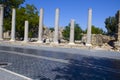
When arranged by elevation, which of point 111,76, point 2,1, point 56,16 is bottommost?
point 111,76

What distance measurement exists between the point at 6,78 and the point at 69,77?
2.59 metres

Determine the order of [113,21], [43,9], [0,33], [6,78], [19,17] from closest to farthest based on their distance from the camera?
[6,78]
[43,9]
[0,33]
[19,17]
[113,21]

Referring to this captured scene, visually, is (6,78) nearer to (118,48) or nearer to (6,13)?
(118,48)

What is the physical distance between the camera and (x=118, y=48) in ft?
106

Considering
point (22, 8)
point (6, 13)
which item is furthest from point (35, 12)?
point (6, 13)

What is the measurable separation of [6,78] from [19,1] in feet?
189

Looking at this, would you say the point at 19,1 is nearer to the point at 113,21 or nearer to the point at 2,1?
the point at 2,1

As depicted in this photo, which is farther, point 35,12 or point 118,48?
point 35,12

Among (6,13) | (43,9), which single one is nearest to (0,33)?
(43,9)

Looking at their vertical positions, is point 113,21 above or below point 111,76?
above

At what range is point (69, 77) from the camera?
37.4ft

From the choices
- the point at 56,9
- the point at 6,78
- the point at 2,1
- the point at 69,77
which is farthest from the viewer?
the point at 2,1

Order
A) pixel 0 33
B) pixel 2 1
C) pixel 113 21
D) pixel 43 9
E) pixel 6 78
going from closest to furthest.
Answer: pixel 6 78, pixel 43 9, pixel 0 33, pixel 2 1, pixel 113 21

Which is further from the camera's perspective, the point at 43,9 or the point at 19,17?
the point at 19,17
